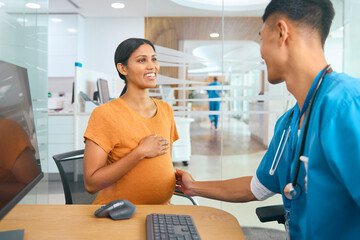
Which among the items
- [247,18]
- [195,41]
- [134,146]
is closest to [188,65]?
[195,41]

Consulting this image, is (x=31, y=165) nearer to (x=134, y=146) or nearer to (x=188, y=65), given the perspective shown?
(x=134, y=146)

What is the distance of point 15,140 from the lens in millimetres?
810

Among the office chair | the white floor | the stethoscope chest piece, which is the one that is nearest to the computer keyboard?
the stethoscope chest piece

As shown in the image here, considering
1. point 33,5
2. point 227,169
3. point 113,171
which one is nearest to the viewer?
point 113,171

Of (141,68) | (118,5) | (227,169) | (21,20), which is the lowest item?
(227,169)

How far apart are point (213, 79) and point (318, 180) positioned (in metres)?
2.79

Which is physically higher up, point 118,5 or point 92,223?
point 118,5

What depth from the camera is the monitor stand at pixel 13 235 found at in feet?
2.73

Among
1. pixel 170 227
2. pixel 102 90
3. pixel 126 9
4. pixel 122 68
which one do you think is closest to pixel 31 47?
pixel 122 68

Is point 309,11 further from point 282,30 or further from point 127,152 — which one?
point 127,152

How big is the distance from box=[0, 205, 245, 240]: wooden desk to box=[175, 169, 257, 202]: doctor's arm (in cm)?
26

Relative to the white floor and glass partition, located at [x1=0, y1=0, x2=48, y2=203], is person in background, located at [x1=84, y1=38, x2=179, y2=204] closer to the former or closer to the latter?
glass partition, located at [x1=0, y1=0, x2=48, y2=203]

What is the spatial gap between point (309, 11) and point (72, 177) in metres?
1.32

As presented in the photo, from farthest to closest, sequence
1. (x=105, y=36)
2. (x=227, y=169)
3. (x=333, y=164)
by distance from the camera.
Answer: (x=105, y=36) → (x=227, y=169) → (x=333, y=164)
